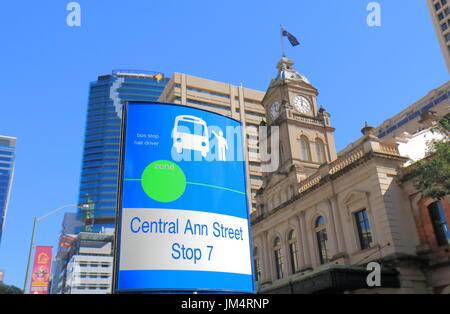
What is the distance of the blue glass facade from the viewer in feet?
524

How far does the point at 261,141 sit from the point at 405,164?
2223 centimetres

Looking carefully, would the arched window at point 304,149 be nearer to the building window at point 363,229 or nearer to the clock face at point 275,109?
the clock face at point 275,109

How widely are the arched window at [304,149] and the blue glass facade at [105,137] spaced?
122 m

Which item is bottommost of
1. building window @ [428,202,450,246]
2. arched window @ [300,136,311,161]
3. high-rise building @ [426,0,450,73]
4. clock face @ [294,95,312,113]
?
building window @ [428,202,450,246]

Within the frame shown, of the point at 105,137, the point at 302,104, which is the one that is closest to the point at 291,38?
the point at 302,104

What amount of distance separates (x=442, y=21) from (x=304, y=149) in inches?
3093

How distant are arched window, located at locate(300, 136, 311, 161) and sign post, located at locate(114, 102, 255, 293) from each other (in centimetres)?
2991

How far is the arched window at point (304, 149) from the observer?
3999cm

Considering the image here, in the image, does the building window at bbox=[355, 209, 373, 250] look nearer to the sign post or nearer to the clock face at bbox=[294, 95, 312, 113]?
the clock face at bbox=[294, 95, 312, 113]

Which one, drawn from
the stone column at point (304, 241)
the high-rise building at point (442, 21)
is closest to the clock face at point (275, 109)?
the stone column at point (304, 241)

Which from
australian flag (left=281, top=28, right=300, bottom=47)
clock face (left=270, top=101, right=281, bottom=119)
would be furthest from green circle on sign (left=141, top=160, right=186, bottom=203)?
australian flag (left=281, top=28, right=300, bottom=47)

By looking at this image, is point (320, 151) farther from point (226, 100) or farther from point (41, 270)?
point (226, 100)
